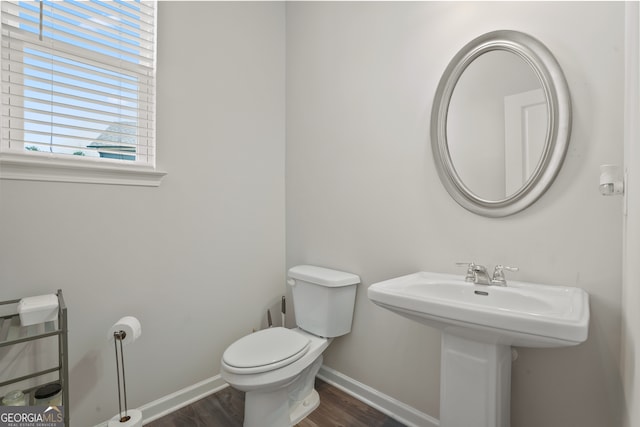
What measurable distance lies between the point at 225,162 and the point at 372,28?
1187mm

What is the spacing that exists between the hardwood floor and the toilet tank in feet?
1.30

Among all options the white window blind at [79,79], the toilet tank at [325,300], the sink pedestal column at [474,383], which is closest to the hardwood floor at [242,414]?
the toilet tank at [325,300]

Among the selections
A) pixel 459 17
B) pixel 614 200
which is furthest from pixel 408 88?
pixel 614 200

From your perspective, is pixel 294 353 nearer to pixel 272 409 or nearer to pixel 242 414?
pixel 272 409

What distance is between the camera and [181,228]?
1731 mm

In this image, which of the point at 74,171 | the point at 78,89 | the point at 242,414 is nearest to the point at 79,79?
the point at 78,89

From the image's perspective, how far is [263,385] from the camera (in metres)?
1.31

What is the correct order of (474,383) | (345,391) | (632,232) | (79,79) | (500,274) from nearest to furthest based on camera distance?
(632,232), (474,383), (500,274), (79,79), (345,391)

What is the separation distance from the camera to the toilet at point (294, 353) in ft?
4.39

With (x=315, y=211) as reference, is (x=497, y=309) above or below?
below

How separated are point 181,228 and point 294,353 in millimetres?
941

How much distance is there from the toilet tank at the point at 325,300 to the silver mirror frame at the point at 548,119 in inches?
30.8

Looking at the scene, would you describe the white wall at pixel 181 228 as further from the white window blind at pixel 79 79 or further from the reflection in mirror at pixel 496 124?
the reflection in mirror at pixel 496 124

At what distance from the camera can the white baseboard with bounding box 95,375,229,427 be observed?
1.59 metres
